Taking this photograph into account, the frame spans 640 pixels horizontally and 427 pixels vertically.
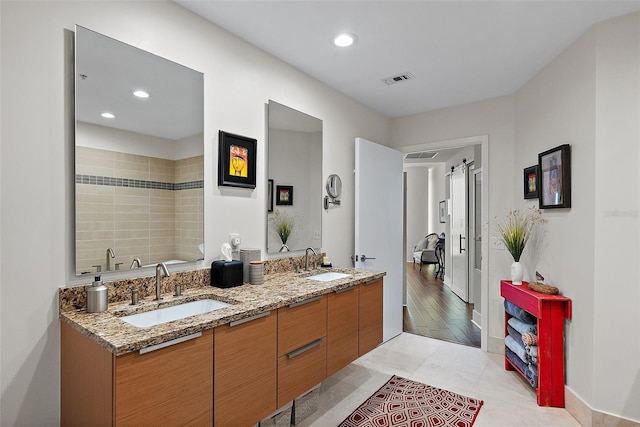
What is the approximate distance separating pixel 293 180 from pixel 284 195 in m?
0.17

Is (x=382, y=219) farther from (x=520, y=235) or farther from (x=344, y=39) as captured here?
(x=344, y=39)

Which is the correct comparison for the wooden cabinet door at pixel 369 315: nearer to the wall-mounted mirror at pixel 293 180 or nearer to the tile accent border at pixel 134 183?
the wall-mounted mirror at pixel 293 180

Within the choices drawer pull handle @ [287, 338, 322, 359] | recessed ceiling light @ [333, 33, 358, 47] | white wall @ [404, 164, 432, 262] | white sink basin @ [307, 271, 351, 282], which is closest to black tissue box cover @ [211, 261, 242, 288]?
drawer pull handle @ [287, 338, 322, 359]

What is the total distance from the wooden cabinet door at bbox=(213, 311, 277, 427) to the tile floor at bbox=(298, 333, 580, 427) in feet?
2.25

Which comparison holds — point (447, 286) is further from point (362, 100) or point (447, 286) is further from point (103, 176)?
point (103, 176)

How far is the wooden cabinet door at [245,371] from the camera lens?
151 centimetres

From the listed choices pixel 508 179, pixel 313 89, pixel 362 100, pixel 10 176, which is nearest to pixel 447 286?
pixel 508 179

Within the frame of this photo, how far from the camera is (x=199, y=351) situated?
1.43 m

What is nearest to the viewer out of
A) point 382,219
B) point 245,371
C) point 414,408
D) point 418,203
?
point 245,371

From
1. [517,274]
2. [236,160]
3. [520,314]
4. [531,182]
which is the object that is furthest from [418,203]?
[236,160]

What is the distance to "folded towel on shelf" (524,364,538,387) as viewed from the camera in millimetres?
2541

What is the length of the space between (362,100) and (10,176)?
299 centimetres

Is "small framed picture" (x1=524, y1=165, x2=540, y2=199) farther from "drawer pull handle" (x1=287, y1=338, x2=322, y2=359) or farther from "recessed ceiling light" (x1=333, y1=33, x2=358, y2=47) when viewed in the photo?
"drawer pull handle" (x1=287, y1=338, x2=322, y2=359)

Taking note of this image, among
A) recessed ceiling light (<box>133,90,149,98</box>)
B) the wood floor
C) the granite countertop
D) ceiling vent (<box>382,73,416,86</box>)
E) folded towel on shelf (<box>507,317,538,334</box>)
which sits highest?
ceiling vent (<box>382,73,416,86</box>)
